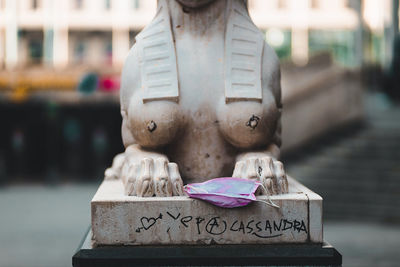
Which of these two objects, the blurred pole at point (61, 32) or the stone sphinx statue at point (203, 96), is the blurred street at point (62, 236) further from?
the blurred pole at point (61, 32)

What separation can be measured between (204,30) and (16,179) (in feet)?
48.1

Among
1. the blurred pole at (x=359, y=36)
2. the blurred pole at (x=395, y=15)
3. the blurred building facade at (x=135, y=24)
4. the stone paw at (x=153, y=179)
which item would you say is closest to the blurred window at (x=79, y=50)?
the blurred building facade at (x=135, y=24)

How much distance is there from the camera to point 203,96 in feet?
11.6

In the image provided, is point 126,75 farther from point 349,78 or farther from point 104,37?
point 104,37

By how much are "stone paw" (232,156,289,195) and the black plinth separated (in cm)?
36

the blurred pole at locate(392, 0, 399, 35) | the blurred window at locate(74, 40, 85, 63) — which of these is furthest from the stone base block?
the blurred window at locate(74, 40, 85, 63)

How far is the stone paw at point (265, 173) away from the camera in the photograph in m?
3.28

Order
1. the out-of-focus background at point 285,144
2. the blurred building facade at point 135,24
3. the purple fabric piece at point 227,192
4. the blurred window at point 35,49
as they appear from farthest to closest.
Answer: the blurred window at point 35,49, the blurred building facade at point 135,24, the out-of-focus background at point 285,144, the purple fabric piece at point 227,192

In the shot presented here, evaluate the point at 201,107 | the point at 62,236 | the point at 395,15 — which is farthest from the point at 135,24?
the point at 201,107

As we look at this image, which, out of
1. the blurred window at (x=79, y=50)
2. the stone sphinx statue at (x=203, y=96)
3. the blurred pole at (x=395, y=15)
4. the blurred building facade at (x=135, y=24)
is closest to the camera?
the stone sphinx statue at (x=203, y=96)

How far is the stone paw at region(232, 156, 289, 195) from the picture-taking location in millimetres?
3276

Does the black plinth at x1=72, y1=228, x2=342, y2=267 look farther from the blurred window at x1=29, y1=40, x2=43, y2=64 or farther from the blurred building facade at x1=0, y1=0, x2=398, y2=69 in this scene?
the blurred window at x1=29, y1=40, x2=43, y2=64

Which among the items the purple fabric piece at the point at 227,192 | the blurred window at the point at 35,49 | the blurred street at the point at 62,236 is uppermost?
the blurred window at the point at 35,49

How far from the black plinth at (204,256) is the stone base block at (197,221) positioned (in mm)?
44
